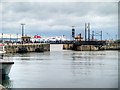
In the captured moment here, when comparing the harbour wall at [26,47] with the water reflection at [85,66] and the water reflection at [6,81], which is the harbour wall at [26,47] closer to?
the water reflection at [85,66]

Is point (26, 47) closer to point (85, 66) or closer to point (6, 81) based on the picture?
point (85, 66)


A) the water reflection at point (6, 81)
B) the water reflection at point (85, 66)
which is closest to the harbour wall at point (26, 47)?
the water reflection at point (85, 66)

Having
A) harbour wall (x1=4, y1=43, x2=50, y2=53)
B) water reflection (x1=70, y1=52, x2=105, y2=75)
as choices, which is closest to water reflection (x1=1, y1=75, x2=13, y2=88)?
water reflection (x1=70, y1=52, x2=105, y2=75)

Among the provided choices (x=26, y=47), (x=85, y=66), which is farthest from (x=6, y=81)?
(x=26, y=47)

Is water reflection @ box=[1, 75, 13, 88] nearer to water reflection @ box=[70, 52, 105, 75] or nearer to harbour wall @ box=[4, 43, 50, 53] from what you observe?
water reflection @ box=[70, 52, 105, 75]

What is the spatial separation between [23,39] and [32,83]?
144 metres

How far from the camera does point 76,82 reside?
45250 millimetres

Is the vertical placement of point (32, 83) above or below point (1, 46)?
below

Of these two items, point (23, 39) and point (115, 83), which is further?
point (23, 39)

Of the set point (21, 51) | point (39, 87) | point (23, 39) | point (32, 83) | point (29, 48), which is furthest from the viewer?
point (23, 39)

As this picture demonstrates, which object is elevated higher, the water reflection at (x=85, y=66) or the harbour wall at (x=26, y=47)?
the harbour wall at (x=26, y=47)

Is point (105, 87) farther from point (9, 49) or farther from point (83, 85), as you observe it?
point (9, 49)

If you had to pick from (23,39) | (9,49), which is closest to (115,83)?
(9,49)

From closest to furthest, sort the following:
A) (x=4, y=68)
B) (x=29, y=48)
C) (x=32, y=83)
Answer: (x=32, y=83) < (x=4, y=68) < (x=29, y=48)
